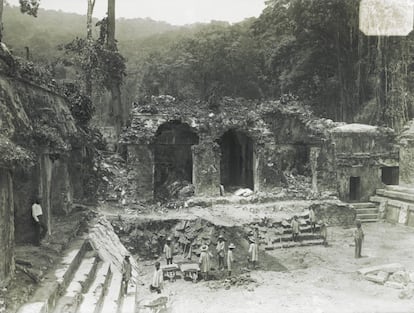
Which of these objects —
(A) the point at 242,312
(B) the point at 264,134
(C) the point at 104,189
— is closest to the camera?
(A) the point at 242,312

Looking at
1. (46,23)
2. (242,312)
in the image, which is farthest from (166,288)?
(46,23)

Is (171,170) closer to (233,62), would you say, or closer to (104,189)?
(104,189)

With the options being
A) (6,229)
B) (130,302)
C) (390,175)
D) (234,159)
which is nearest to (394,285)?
(130,302)

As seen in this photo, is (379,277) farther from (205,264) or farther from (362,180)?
(362,180)

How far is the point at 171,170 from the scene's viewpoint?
71.2 ft

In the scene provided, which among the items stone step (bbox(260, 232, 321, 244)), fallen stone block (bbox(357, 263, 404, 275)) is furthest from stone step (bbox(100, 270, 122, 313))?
fallen stone block (bbox(357, 263, 404, 275))

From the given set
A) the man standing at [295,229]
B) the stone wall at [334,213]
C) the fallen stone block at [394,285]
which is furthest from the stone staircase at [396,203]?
the fallen stone block at [394,285]

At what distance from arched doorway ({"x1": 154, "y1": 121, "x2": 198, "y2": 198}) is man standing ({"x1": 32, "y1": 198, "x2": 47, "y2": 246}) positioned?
443 inches

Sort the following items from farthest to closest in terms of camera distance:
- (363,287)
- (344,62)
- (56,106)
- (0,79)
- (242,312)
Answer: (344,62), (56,106), (363,287), (242,312), (0,79)

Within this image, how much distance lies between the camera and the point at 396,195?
20.3 metres

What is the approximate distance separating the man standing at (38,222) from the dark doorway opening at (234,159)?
515 inches

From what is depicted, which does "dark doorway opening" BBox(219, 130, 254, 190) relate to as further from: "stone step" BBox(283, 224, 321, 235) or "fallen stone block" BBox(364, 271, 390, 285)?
"fallen stone block" BBox(364, 271, 390, 285)

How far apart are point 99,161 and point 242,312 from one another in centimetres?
1266

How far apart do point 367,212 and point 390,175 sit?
384 centimetres
